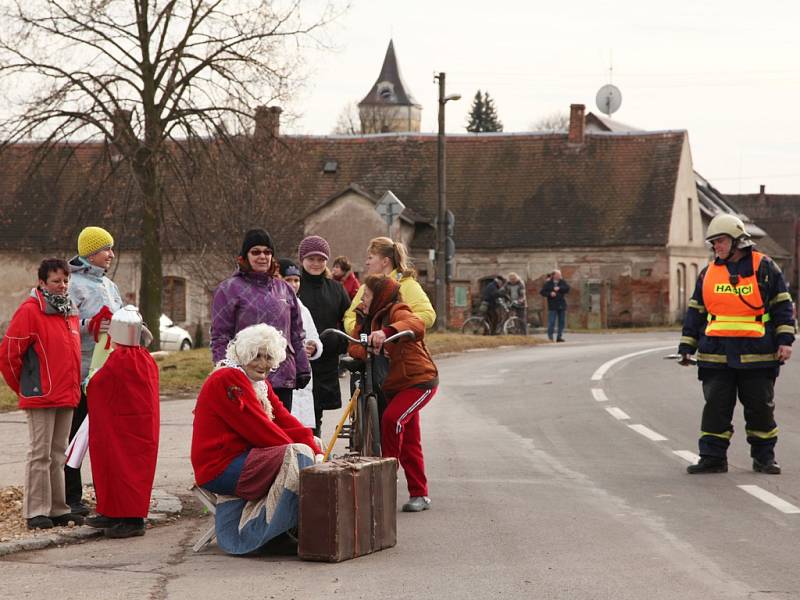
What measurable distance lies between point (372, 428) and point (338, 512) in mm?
1801

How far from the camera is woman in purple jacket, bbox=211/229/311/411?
30.7 ft

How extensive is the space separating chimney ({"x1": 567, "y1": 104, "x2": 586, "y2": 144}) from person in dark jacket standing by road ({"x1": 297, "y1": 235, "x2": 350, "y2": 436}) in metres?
50.2

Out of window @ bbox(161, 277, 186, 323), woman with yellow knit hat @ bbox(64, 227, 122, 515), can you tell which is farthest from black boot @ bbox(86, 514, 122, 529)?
window @ bbox(161, 277, 186, 323)

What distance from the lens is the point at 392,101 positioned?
126312 mm

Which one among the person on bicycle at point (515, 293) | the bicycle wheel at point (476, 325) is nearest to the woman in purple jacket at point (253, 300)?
the bicycle wheel at point (476, 325)

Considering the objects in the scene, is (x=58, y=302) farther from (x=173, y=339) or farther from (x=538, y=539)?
(x=173, y=339)

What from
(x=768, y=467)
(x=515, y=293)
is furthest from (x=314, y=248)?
(x=515, y=293)

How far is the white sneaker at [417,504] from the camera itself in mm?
9594

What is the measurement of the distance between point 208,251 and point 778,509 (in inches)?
1357

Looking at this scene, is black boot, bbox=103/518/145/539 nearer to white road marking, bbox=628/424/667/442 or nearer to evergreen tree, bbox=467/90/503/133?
white road marking, bbox=628/424/667/442

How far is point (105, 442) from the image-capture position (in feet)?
28.3

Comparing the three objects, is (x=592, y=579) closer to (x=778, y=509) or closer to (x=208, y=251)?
(x=778, y=509)

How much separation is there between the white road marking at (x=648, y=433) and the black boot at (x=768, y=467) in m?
2.52

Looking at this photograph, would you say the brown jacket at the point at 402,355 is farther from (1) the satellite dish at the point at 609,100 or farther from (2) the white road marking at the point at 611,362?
(1) the satellite dish at the point at 609,100
